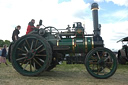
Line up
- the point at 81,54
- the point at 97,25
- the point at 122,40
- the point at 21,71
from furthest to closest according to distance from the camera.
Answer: the point at 97,25 < the point at 122,40 < the point at 81,54 < the point at 21,71

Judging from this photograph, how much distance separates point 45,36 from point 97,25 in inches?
464

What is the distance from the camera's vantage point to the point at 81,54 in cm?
532

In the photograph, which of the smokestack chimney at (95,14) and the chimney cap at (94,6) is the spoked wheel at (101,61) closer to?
the smokestack chimney at (95,14)

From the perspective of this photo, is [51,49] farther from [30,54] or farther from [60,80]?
[60,80]

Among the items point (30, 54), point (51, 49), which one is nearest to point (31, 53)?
point (30, 54)

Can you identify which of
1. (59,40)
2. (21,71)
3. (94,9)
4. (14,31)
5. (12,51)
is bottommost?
(21,71)

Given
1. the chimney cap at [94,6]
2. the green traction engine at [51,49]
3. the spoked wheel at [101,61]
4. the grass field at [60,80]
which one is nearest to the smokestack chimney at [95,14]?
the chimney cap at [94,6]

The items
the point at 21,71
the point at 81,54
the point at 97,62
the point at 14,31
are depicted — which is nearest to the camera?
the point at 97,62

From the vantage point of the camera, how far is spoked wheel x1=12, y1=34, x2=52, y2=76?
4.84 meters

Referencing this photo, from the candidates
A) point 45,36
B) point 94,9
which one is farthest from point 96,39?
point 94,9

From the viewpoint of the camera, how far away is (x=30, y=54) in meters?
4.94

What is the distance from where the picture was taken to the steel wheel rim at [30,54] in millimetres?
4927

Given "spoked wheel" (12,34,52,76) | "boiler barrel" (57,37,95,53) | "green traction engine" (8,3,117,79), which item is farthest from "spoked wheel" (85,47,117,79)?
"spoked wheel" (12,34,52,76)

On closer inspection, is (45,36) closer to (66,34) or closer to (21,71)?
(66,34)
